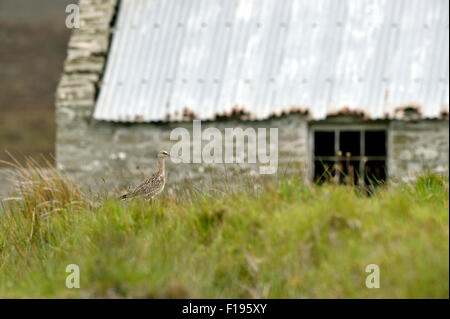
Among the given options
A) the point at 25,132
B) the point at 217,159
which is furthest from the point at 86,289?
the point at 25,132

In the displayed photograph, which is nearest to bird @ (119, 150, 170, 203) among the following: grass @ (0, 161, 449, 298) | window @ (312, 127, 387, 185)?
grass @ (0, 161, 449, 298)

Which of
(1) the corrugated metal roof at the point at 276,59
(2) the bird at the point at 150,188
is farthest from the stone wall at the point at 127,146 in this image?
(2) the bird at the point at 150,188

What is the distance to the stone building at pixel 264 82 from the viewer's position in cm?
981

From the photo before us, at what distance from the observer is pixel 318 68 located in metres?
10.2

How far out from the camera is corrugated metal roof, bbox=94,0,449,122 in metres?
9.92

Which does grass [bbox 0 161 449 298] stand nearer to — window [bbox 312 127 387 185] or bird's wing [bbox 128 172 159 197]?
bird's wing [bbox 128 172 159 197]

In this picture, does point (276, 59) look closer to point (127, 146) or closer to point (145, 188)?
point (127, 146)

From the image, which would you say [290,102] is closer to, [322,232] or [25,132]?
[322,232]

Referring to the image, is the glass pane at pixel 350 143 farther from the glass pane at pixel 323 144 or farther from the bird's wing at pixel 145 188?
the bird's wing at pixel 145 188

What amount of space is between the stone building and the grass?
157 inches

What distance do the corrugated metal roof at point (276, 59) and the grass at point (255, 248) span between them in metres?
4.19

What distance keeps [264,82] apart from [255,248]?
5.60m
